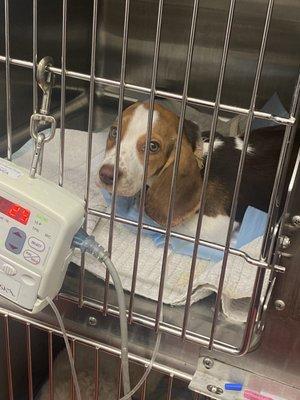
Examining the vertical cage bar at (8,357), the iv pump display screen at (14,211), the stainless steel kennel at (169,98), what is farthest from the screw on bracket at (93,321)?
the iv pump display screen at (14,211)

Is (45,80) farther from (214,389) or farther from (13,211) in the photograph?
(214,389)

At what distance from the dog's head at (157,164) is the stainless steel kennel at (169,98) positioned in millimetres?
54

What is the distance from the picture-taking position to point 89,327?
0.76m

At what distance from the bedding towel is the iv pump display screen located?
0.54ft

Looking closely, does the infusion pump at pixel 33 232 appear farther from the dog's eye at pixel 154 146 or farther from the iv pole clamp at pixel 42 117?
the dog's eye at pixel 154 146

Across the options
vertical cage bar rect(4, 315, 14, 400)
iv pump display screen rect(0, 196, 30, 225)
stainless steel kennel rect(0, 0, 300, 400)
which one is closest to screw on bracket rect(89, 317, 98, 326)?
stainless steel kennel rect(0, 0, 300, 400)

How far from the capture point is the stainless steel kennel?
2.00 feet

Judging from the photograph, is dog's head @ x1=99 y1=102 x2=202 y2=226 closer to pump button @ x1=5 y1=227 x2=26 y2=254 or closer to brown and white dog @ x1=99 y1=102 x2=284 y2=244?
brown and white dog @ x1=99 y1=102 x2=284 y2=244

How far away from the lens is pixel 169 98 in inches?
23.8

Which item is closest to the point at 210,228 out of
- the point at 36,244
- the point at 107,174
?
the point at 107,174

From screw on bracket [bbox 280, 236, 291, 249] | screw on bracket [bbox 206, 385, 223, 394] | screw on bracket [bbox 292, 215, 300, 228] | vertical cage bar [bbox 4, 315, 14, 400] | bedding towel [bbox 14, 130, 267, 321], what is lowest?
vertical cage bar [bbox 4, 315, 14, 400]

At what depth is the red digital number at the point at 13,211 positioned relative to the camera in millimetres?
580

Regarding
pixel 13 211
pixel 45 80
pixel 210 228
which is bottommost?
pixel 210 228

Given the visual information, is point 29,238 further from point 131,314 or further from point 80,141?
point 80,141
